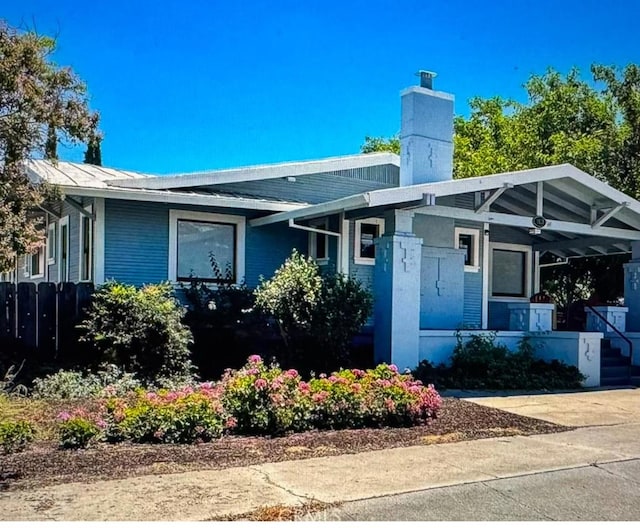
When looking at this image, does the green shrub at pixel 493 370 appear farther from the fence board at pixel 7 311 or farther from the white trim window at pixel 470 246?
the fence board at pixel 7 311

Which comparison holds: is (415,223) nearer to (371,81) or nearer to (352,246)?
(352,246)

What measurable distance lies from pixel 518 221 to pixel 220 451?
9076 mm

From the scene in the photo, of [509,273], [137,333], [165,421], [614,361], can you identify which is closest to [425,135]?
[509,273]

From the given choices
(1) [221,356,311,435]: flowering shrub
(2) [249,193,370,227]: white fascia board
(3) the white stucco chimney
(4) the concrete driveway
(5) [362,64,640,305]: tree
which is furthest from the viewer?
(5) [362,64,640,305]: tree

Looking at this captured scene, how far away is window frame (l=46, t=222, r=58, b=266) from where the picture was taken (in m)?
16.6

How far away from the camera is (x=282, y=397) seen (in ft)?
28.3

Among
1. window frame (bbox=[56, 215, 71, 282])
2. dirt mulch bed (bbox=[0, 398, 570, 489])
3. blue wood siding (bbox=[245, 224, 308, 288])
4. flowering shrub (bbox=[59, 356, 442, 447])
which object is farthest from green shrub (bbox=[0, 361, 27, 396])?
blue wood siding (bbox=[245, 224, 308, 288])

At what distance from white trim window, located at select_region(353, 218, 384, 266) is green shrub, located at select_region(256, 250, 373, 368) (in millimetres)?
2535

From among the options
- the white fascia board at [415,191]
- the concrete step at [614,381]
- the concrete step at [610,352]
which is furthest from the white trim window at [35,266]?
the concrete step at [610,352]

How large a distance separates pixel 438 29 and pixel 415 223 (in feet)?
14.4

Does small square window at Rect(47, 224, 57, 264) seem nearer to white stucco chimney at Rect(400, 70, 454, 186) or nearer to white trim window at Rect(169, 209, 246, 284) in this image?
white trim window at Rect(169, 209, 246, 284)

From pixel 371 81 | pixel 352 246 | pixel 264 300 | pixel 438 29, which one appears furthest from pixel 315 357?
pixel 371 81

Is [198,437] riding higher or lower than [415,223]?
lower

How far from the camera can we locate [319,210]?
13562 mm
